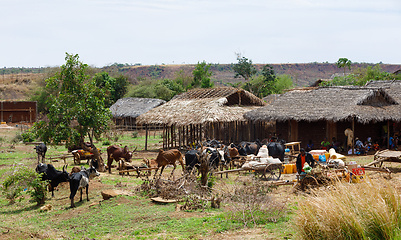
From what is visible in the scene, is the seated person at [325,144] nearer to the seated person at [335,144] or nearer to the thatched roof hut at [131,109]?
the seated person at [335,144]

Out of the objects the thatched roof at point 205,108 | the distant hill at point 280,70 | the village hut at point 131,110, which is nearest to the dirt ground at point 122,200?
the thatched roof at point 205,108

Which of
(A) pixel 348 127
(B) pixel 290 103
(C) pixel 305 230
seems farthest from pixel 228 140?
(C) pixel 305 230

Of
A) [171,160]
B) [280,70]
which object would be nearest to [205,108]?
[171,160]

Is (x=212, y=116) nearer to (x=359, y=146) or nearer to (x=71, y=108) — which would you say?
(x=359, y=146)

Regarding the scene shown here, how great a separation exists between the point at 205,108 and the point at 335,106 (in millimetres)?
7328

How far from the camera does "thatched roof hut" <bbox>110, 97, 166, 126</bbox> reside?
1591 inches

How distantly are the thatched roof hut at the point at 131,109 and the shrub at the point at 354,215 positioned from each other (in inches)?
1399

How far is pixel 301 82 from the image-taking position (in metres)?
103

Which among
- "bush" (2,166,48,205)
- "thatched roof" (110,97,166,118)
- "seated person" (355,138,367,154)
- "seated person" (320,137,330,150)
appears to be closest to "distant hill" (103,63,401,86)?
"thatched roof" (110,97,166,118)

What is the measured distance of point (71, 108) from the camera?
1364 centimetres

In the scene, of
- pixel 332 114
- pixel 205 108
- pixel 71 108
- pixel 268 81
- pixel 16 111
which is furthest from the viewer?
pixel 268 81

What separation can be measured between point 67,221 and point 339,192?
573cm

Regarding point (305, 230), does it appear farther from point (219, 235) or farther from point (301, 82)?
point (301, 82)

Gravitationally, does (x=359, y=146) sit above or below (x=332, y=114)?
below
